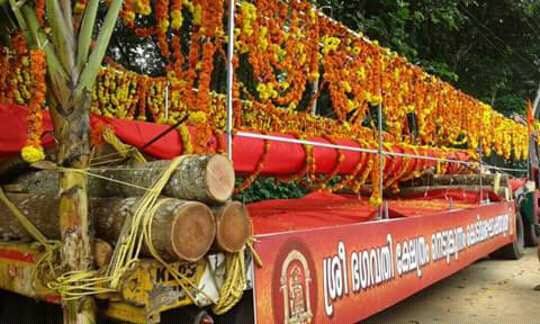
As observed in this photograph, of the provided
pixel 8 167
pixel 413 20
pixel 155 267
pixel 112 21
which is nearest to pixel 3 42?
pixel 8 167

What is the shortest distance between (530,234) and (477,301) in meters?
4.97

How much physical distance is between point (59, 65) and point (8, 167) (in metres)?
1.20

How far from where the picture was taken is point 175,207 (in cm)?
233

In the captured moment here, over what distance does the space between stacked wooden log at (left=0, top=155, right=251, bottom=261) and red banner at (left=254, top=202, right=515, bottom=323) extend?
1.48 ft

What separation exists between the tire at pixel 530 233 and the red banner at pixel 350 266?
5422mm

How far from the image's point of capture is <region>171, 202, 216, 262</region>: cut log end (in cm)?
229

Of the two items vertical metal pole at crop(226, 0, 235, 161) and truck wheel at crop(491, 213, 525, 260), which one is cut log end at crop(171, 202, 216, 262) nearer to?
vertical metal pole at crop(226, 0, 235, 161)

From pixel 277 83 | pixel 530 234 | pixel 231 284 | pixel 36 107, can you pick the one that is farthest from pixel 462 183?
pixel 36 107

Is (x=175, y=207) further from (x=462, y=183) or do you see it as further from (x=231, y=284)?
(x=462, y=183)

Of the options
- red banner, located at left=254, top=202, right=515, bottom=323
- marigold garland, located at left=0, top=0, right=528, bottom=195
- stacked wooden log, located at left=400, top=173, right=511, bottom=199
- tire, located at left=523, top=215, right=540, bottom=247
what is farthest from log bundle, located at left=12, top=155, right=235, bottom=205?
tire, located at left=523, top=215, right=540, bottom=247

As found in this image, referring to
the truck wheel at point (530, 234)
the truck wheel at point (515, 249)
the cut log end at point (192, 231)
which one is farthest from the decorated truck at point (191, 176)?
the truck wheel at point (530, 234)

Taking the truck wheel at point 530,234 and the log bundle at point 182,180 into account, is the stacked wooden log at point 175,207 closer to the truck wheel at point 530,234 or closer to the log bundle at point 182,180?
the log bundle at point 182,180

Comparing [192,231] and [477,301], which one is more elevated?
[192,231]

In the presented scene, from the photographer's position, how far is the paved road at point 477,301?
5.64 meters
